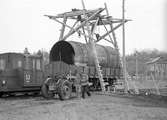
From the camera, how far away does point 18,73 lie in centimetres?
1955

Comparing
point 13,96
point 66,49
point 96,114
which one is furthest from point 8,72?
point 96,114

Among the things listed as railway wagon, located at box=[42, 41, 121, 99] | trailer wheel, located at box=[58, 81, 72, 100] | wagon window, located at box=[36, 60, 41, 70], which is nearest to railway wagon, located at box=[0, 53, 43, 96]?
wagon window, located at box=[36, 60, 41, 70]

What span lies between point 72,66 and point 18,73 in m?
3.51

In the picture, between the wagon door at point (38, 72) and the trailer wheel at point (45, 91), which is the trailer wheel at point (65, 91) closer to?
the trailer wheel at point (45, 91)

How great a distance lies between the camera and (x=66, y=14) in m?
25.3

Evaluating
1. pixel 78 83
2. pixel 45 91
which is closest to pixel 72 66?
pixel 78 83

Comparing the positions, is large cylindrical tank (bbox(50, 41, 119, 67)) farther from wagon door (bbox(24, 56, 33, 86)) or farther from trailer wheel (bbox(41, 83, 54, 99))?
trailer wheel (bbox(41, 83, 54, 99))

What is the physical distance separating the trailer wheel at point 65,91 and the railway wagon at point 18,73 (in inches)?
98.7

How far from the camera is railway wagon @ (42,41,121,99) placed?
18.6m

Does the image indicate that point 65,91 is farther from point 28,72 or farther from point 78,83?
point 28,72

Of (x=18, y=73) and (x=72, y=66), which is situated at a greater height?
(x=72, y=66)

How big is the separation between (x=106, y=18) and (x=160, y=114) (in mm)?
14466

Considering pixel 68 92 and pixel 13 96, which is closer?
pixel 68 92

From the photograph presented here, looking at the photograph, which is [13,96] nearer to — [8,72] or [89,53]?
[8,72]
